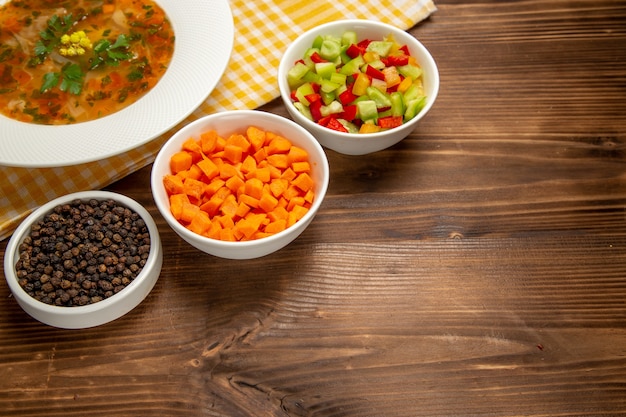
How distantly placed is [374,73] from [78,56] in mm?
1025

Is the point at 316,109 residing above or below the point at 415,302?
above

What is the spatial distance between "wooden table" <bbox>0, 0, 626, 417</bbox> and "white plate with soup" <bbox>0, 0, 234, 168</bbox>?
24 cm

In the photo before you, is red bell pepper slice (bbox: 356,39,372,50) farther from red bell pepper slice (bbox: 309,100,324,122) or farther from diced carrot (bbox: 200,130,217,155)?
diced carrot (bbox: 200,130,217,155)

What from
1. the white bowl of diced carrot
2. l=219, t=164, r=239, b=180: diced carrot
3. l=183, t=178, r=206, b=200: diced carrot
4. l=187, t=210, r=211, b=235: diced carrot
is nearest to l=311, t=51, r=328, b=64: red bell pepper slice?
the white bowl of diced carrot

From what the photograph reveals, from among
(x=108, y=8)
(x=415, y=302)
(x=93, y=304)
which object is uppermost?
(x=108, y=8)

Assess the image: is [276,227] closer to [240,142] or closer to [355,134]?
[240,142]

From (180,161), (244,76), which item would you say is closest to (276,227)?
(180,161)

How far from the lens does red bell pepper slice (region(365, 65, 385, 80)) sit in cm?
212

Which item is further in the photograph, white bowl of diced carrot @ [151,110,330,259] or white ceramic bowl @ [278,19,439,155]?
white ceramic bowl @ [278,19,439,155]

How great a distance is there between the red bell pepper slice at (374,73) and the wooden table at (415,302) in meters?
0.26

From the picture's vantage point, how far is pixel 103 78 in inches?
83.1

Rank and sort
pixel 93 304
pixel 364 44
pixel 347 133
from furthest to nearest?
pixel 364 44 → pixel 347 133 → pixel 93 304

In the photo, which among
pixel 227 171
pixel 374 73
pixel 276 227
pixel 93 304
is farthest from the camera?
pixel 374 73

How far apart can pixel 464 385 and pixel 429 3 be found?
1.57 metres
